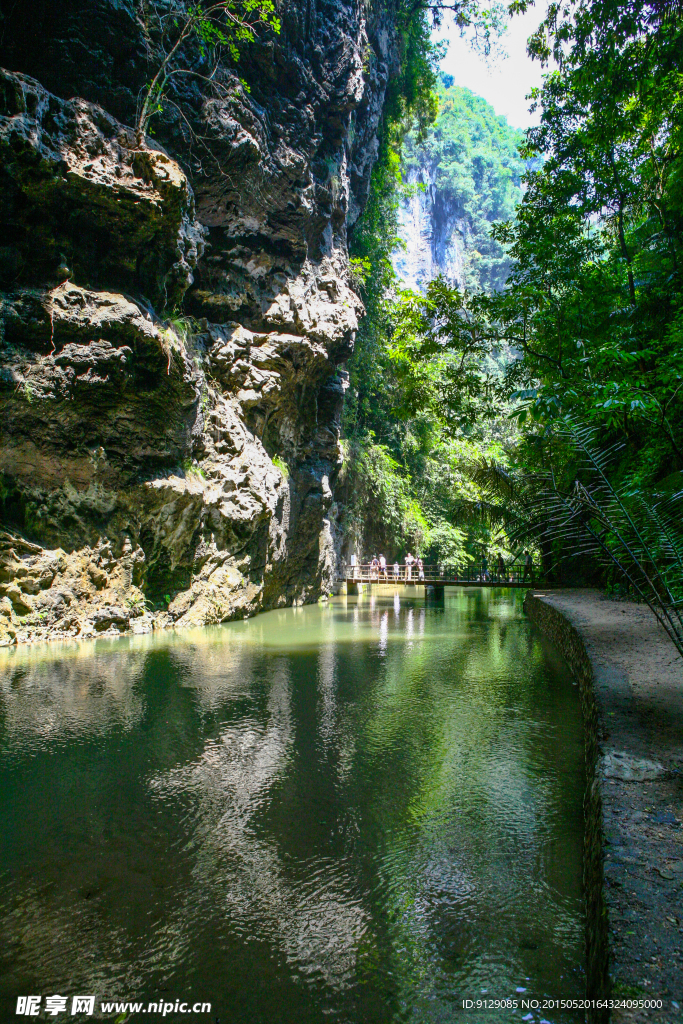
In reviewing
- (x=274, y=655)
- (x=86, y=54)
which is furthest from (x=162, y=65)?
(x=274, y=655)

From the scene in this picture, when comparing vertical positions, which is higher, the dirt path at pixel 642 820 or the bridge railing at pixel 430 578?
the bridge railing at pixel 430 578

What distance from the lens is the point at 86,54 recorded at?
12.1 meters

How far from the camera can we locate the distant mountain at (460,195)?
48844 mm

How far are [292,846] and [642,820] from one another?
83.2 inches

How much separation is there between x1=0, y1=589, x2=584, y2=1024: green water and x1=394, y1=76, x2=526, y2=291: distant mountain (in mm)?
44705

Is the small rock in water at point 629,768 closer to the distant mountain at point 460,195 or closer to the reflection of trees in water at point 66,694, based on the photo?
the reflection of trees in water at point 66,694

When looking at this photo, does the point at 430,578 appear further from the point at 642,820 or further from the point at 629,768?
the point at 642,820

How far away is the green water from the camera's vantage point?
2693 millimetres

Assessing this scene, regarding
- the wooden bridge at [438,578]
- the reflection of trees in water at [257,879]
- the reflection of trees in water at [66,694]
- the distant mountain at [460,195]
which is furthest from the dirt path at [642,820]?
the distant mountain at [460,195]

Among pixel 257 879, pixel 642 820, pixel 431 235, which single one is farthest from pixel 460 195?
pixel 257 879

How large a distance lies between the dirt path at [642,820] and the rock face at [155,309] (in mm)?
9500

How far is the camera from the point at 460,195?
176ft

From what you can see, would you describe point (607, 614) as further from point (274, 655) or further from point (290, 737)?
point (290, 737)

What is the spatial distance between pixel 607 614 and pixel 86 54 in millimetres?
14929
